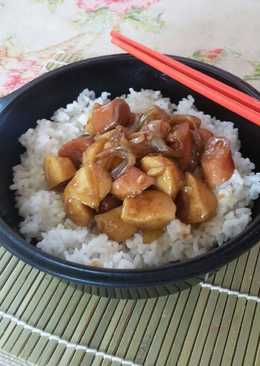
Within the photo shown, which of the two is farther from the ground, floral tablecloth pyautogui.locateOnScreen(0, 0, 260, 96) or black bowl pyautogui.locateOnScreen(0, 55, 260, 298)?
black bowl pyautogui.locateOnScreen(0, 55, 260, 298)

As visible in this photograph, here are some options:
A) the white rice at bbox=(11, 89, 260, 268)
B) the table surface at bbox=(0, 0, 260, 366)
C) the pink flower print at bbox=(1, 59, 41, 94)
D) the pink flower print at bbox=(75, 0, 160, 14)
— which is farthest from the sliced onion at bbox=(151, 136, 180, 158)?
the pink flower print at bbox=(75, 0, 160, 14)

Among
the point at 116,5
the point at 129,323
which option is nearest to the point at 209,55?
the point at 116,5

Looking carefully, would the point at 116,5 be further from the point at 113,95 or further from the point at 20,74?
the point at 113,95

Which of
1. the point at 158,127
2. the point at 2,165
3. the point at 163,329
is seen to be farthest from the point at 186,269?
the point at 2,165

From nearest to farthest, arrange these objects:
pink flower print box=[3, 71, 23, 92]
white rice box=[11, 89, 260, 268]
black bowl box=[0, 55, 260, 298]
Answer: black bowl box=[0, 55, 260, 298], white rice box=[11, 89, 260, 268], pink flower print box=[3, 71, 23, 92]

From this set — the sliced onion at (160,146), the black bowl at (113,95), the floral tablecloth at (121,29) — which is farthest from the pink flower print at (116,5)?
the sliced onion at (160,146)

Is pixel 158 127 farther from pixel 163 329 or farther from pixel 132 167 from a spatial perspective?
pixel 163 329

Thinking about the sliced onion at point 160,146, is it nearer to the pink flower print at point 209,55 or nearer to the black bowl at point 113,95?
the black bowl at point 113,95

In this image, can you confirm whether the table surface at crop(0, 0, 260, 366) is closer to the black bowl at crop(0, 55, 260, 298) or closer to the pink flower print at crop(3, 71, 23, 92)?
the black bowl at crop(0, 55, 260, 298)
